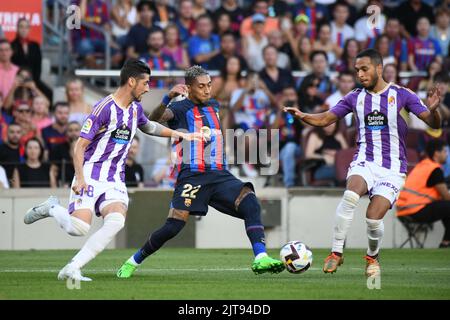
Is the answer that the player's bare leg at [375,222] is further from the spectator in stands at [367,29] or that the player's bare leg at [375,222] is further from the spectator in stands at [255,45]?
the spectator in stands at [367,29]

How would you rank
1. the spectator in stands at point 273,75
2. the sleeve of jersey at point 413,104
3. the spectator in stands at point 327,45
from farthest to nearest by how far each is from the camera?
the spectator in stands at point 327,45 → the spectator in stands at point 273,75 → the sleeve of jersey at point 413,104

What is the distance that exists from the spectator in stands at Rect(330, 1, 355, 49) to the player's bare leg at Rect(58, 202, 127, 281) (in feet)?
41.3

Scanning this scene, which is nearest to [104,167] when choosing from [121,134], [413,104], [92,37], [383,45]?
[121,134]

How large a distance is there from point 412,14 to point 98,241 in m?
14.6

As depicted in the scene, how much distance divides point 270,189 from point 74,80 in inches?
161

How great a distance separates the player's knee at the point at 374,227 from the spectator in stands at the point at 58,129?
28.0 feet

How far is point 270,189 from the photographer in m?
18.8

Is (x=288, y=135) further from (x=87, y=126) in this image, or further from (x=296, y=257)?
(x=87, y=126)

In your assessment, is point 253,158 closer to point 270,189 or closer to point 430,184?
point 270,189

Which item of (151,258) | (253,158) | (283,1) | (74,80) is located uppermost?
(283,1)

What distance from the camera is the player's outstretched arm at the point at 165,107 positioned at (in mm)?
11914

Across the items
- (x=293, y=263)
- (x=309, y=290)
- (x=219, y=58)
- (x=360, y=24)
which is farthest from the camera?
(x=360, y=24)

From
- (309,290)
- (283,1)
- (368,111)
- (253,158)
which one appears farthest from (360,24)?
(309,290)

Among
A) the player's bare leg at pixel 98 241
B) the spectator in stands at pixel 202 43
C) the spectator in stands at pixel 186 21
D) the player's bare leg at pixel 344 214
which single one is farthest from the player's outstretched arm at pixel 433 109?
the spectator in stands at pixel 186 21
